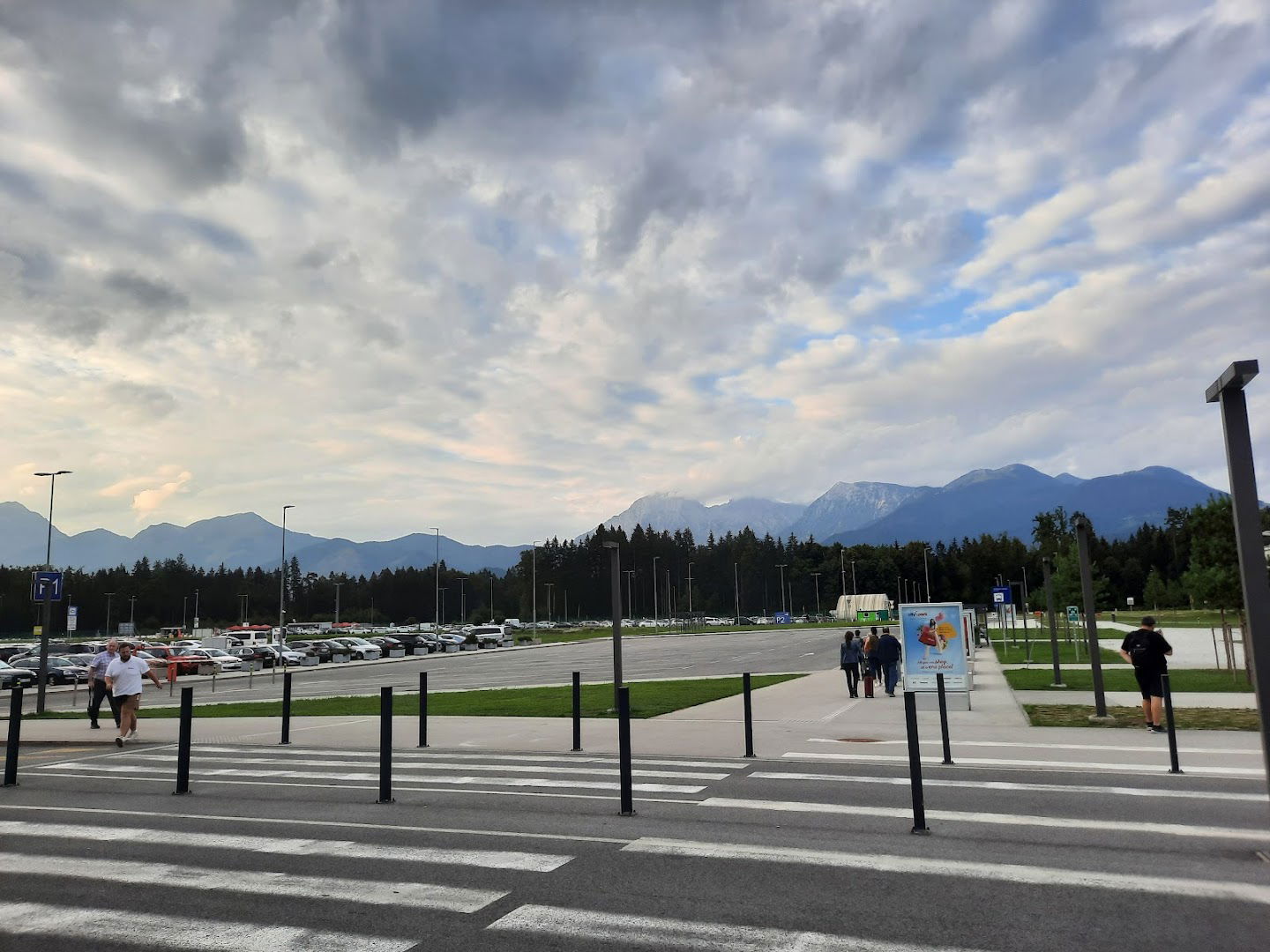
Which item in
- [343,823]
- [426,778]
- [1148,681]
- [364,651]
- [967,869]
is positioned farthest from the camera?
Result: [364,651]

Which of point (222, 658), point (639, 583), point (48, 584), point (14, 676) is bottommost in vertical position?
point (222, 658)

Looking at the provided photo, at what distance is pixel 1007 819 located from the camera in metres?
8.32

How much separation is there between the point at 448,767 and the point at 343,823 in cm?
356

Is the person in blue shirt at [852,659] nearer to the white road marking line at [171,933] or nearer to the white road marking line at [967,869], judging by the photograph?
the white road marking line at [967,869]

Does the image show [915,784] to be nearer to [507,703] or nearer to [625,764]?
[625,764]

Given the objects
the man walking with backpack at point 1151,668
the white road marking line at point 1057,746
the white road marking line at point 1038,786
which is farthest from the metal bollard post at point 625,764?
the man walking with backpack at point 1151,668

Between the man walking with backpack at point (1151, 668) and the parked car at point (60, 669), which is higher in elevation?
the man walking with backpack at point (1151, 668)

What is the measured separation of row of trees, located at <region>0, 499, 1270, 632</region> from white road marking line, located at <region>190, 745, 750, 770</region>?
4653 inches

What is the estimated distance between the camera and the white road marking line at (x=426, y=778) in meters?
10.3

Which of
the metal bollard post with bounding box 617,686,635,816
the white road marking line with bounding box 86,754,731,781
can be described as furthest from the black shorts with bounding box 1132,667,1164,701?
the metal bollard post with bounding box 617,686,635,816

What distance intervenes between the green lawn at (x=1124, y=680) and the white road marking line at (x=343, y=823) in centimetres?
1548

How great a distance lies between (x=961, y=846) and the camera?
7352 millimetres

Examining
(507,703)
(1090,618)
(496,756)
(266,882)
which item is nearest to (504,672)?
(507,703)

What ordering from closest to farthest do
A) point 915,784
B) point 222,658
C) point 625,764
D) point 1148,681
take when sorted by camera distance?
1. point 915,784
2. point 625,764
3. point 1148,681
4. point 222,658
